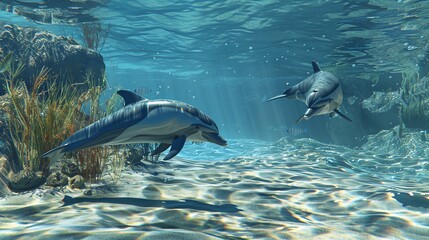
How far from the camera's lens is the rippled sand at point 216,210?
3.36 m

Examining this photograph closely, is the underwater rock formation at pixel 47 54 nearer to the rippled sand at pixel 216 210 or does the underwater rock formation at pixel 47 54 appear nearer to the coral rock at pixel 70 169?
the coral rock at pixel 70 169

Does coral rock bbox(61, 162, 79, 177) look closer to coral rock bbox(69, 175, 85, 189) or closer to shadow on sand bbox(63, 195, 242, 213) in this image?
coral rock bbox(69, 175, 85, 189)

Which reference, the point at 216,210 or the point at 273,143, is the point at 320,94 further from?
the point at 273,143

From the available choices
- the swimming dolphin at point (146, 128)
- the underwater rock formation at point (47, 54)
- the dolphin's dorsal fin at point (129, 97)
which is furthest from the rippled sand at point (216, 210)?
the underwater rock formation at point (47, 54)

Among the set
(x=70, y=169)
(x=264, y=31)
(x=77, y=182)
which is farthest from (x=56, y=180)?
(x=264, y=31)

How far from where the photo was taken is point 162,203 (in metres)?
4.88

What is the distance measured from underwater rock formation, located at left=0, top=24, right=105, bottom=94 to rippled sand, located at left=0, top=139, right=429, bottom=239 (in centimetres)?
700

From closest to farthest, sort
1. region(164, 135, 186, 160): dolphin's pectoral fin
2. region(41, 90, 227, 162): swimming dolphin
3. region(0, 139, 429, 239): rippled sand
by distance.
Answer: region(0, 139, 429, 239): rippled sand < region(41, 90, 227, 162): swimming dolphin < region(164, 135, 186, 160): dolphin's pectoral fin

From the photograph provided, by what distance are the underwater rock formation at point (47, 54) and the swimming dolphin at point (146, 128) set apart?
8.06 m

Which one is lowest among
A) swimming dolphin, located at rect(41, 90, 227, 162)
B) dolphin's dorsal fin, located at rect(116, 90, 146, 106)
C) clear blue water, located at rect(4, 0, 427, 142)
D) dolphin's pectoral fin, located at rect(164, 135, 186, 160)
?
dolphin's pectoral fin, located at rect(164, 135, 186, 160)

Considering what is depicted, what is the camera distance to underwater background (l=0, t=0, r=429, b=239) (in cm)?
395

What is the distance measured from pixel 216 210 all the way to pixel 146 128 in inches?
65.3

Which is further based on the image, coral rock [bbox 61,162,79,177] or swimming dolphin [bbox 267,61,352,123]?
coral rock [bbox 61,162,79,177]

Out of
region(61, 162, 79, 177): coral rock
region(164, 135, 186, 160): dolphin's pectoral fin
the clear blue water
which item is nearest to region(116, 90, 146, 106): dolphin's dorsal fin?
region(164, 135, 186, 160): dolphin's pectoral fin
